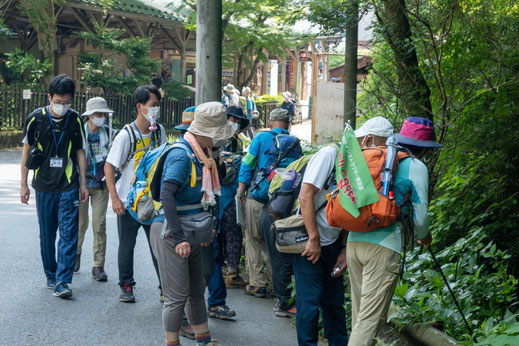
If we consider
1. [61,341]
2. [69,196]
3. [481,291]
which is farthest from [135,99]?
[481,291]

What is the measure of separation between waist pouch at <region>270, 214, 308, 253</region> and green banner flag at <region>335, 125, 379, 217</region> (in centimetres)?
61

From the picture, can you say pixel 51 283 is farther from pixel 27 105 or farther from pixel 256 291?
pixel 27 105

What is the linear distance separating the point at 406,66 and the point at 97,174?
132 inches

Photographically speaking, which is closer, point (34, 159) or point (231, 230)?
point (34, 159)

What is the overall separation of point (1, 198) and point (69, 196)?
18.8ft

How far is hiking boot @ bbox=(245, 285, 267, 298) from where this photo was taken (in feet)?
22.8

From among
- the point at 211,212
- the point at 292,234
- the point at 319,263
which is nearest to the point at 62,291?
the point at 211,212

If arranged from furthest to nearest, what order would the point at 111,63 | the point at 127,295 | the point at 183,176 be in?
1. the point at 111,63
2. the point at 127,295
3. the point at 183,176

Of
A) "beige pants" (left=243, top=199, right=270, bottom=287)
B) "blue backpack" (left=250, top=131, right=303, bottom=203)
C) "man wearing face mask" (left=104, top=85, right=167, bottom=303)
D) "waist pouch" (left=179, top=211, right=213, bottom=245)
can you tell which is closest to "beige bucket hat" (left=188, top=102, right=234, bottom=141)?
"waist pouch" (left=179, top=211, right=213, bottom=245)

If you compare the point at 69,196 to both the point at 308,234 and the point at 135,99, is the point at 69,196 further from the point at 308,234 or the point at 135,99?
the point at 308,234

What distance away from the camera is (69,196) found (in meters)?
6.47

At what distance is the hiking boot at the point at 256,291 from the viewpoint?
22.8 ft

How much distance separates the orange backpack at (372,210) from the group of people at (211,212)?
13 centimetres

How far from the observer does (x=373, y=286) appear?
4133 millimetres
